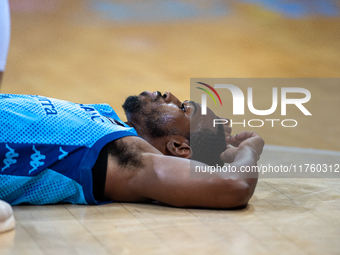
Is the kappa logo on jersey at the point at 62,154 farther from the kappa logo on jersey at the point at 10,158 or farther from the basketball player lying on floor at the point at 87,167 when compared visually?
the kappa logo on jersey at the point at 10,158

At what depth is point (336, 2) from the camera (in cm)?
370

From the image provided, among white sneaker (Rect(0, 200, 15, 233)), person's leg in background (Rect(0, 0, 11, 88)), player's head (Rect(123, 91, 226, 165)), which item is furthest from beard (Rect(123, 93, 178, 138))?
person's leg in background (Rect(0, 0, 11, 88))

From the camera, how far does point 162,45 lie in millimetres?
3488

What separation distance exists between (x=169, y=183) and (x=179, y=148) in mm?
344

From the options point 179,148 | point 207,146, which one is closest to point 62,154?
point 179,148

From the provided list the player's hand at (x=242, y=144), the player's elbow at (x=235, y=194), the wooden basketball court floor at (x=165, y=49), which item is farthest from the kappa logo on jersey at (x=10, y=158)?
the wooden basketball court floor at (x=165, y=49)

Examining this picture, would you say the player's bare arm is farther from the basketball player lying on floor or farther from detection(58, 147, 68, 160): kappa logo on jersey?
detection(58, 147, 68, 160): kappa logo on jersey

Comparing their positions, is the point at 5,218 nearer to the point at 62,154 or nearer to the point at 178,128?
the point at 62,154

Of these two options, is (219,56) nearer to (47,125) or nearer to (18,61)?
(18,61)

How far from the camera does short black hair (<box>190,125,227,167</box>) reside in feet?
4.58

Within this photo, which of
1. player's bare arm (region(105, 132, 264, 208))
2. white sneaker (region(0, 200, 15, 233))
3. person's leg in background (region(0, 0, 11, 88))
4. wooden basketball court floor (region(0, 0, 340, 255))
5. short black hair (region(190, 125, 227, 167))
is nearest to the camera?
person's leg in background (region(0, 0, 11, 88))

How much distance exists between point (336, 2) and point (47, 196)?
3.47 m

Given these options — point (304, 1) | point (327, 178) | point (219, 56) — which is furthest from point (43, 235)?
point (304, 1)

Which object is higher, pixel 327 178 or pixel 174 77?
pixel 174 77
